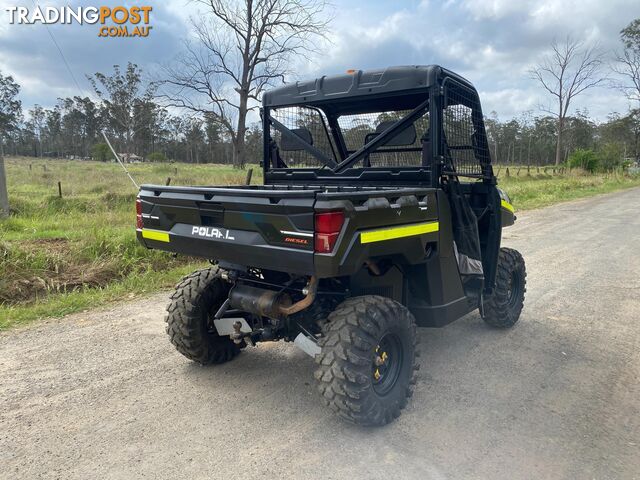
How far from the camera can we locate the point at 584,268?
277 inches

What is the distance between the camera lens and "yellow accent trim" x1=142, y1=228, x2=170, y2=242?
10.8 feet

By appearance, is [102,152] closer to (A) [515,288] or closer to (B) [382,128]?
(B) [382,128]

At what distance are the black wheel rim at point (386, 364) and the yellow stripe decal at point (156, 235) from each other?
157cm

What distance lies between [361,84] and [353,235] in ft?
5.05

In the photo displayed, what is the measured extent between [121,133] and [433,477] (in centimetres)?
6900

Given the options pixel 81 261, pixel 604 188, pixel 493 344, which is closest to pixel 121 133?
pixel 604 188

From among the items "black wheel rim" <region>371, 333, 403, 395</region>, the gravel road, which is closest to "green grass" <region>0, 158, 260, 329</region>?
the gravel road

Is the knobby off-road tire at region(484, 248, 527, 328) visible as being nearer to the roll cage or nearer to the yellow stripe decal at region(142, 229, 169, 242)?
the roll cage

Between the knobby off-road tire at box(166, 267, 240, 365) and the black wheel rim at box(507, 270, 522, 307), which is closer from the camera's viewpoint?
the knobby off-road tire at box(166, 267, 240, 365)

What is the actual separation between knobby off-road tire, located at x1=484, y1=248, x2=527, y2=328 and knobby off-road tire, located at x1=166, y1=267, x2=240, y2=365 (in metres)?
2.31

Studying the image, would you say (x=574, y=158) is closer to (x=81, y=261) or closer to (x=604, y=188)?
(x=604, y=188)

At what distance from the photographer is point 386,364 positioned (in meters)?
3.12

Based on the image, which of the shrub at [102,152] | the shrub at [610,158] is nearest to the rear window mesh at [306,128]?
the shrub at [610,158]

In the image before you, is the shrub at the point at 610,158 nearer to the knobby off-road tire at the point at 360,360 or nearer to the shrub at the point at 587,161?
the shrub at the point at 587,161
